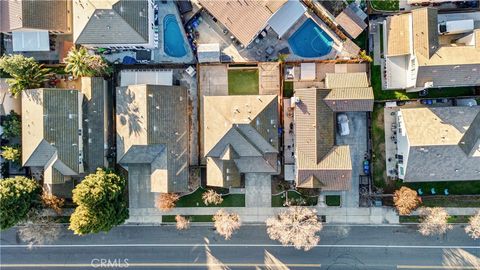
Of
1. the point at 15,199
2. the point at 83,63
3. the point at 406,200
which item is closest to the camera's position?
the point at 15,199

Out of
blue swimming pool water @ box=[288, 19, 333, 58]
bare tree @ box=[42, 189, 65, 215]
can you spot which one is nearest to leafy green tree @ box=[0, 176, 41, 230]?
bare tree @ box=[42, 189, 65, 215]

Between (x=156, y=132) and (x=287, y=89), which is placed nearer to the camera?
(x=156, y=132)

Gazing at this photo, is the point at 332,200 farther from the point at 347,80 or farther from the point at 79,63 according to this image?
the point at 79,63

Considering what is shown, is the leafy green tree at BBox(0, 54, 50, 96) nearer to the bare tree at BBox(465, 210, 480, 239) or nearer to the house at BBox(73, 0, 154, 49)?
the house at BBox(73, 0, 154, 49)

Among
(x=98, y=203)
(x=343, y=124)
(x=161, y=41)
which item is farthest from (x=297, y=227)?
(x=161, y=41)

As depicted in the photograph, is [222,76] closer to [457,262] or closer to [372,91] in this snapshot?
[372,91]

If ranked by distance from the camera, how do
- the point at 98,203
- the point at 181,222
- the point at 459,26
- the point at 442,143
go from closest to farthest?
the point at 442,143 → the point at 98,203 → the point at 459,26 → the point at 181,222

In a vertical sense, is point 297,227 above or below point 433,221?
below

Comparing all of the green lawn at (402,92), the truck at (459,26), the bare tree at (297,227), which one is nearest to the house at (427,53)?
the truck at (459,26)
